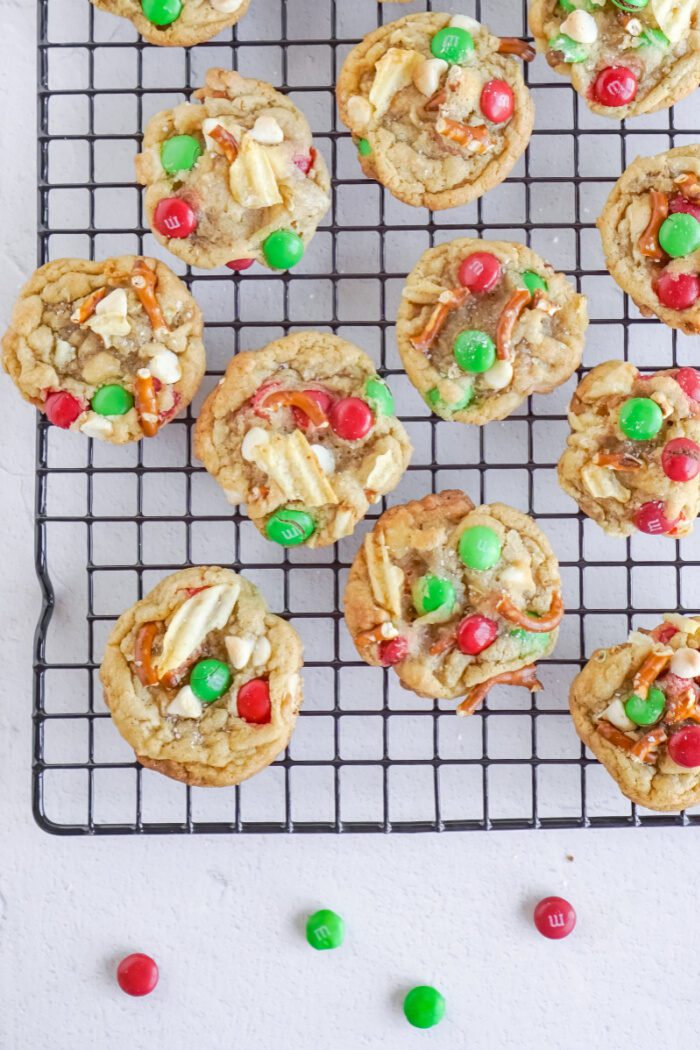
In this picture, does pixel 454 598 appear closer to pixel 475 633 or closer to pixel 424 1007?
pixel 475 633

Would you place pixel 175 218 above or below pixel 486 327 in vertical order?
above

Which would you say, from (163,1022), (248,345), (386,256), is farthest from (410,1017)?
(386,256)

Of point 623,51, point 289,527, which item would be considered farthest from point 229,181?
point 623,51

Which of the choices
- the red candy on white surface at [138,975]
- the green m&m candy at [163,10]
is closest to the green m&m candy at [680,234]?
the green m&m candy at [163,10]

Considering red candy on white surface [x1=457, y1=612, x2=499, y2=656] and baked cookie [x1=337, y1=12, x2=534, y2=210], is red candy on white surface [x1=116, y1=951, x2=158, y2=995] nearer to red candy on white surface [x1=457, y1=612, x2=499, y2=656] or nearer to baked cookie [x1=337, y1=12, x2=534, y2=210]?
red candy on white surface [x1=457, y1=612, x2=499, y2=656]

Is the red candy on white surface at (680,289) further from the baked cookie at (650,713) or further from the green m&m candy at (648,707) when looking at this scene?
the green m&m candy at (648,707)

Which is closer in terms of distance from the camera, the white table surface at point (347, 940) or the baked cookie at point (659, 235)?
the baked cookie at point (659, 235)

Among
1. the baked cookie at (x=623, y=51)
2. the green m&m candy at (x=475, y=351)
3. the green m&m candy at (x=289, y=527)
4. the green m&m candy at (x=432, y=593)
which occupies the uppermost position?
the baked cookie at (x=623, y=51)
